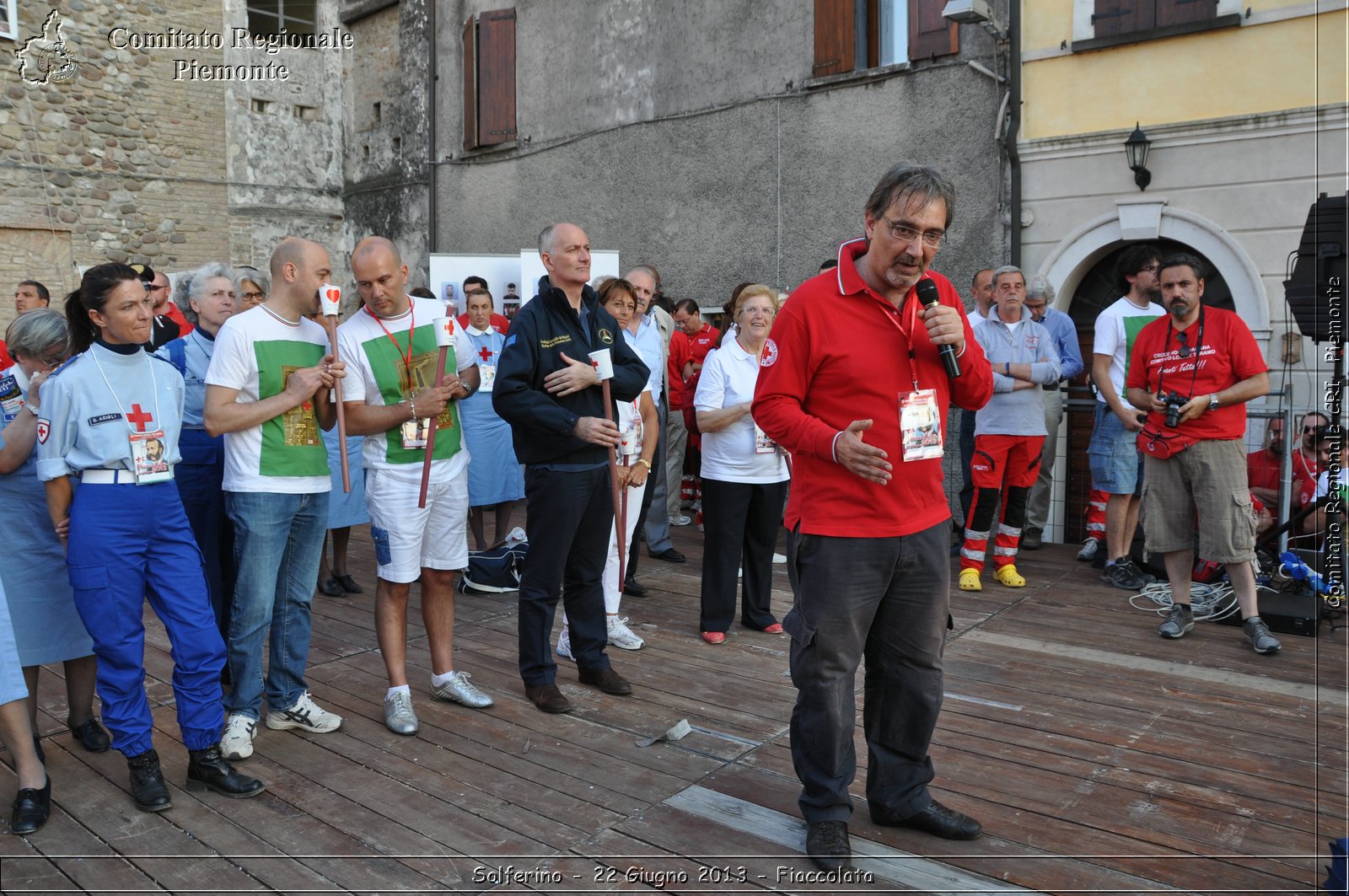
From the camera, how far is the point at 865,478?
3.06 metres

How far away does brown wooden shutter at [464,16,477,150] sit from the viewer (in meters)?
14.2

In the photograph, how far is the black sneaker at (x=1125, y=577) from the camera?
6832 millimetres

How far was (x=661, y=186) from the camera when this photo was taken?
11906 millimetres

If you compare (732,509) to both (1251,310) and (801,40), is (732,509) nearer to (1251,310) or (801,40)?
(1251,310)

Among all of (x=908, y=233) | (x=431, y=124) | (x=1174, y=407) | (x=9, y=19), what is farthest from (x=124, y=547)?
(x=9, y=19)

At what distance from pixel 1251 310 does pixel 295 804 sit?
7410 mm

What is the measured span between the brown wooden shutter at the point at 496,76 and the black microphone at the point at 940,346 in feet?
37.9

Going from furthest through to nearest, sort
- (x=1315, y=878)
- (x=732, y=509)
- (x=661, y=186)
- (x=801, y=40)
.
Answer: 1. (x=661, y=186)
2. (x=801, y=40)
3. (x=732, y=509)
4. (x=1315, y=878)

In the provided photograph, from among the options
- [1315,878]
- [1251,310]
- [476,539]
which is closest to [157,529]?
[1315,878]

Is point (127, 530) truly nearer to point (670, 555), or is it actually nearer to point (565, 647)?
point (565, 647)

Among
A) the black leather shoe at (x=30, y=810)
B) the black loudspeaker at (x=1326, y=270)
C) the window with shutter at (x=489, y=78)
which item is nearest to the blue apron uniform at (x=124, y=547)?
the black leather shoe at (x=30, y=810)

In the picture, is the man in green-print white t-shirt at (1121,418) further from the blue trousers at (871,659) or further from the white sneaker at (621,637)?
the blue trousers at (871,659)

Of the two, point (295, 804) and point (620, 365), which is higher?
point (620, 365)

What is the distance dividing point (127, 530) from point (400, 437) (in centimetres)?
107
